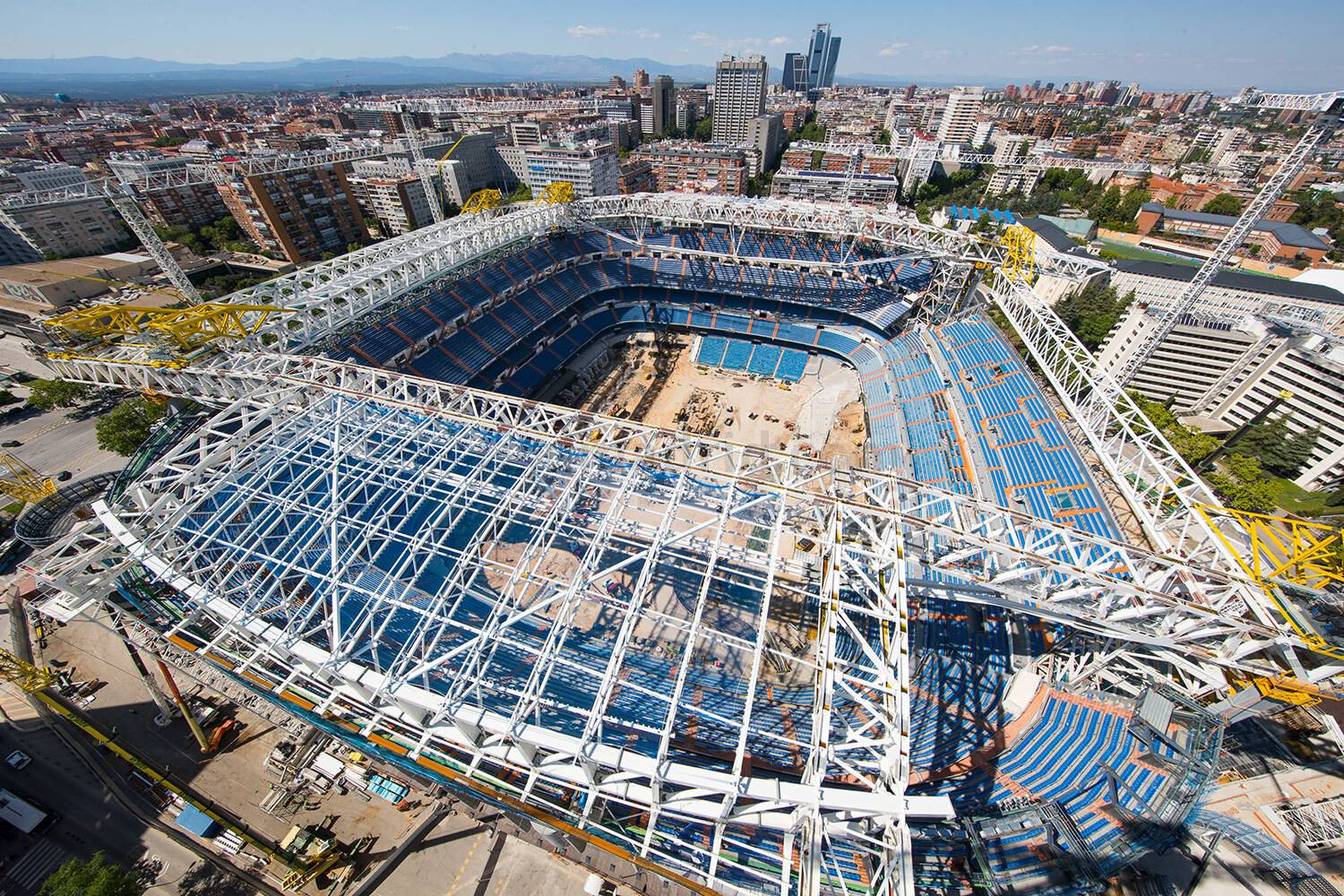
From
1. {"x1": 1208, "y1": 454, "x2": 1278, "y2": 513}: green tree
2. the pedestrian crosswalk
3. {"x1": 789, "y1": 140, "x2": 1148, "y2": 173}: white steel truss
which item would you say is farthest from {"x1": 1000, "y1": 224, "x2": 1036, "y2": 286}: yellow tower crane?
{"x1": 789, "y1": 140, "x2": 1148, "y2": 173}: white steel truss

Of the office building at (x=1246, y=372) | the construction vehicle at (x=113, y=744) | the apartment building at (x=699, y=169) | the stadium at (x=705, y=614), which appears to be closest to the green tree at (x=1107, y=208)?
the office building at (x=1246, y=372)

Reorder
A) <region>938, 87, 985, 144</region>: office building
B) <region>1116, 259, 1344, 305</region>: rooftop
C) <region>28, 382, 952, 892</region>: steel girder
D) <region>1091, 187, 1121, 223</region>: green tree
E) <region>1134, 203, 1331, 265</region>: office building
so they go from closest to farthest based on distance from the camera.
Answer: <region>28, 382, 952, 892</region>: steel girder < <region>1116, 259, 1344, 305</region>: rooftop < <region>1134, 203, 1331, 265</region>: office building < <region>1091, 187, 1121, 223</region>: green tree < <region>938, 87, 985, 144</region>: office building

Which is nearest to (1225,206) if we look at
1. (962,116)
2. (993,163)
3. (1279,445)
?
(993,163)

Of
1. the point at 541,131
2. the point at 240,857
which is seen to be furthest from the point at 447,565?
the point at 541,131

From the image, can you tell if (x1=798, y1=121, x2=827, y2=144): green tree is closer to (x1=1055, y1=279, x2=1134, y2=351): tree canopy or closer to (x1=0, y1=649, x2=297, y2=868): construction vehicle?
(x1=1055, y1=279, x2=1134, y2=351): tree canopy

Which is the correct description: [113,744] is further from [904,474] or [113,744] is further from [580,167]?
[580,167]

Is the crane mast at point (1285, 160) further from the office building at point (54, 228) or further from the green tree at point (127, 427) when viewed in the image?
the office building at point (54, 228)
